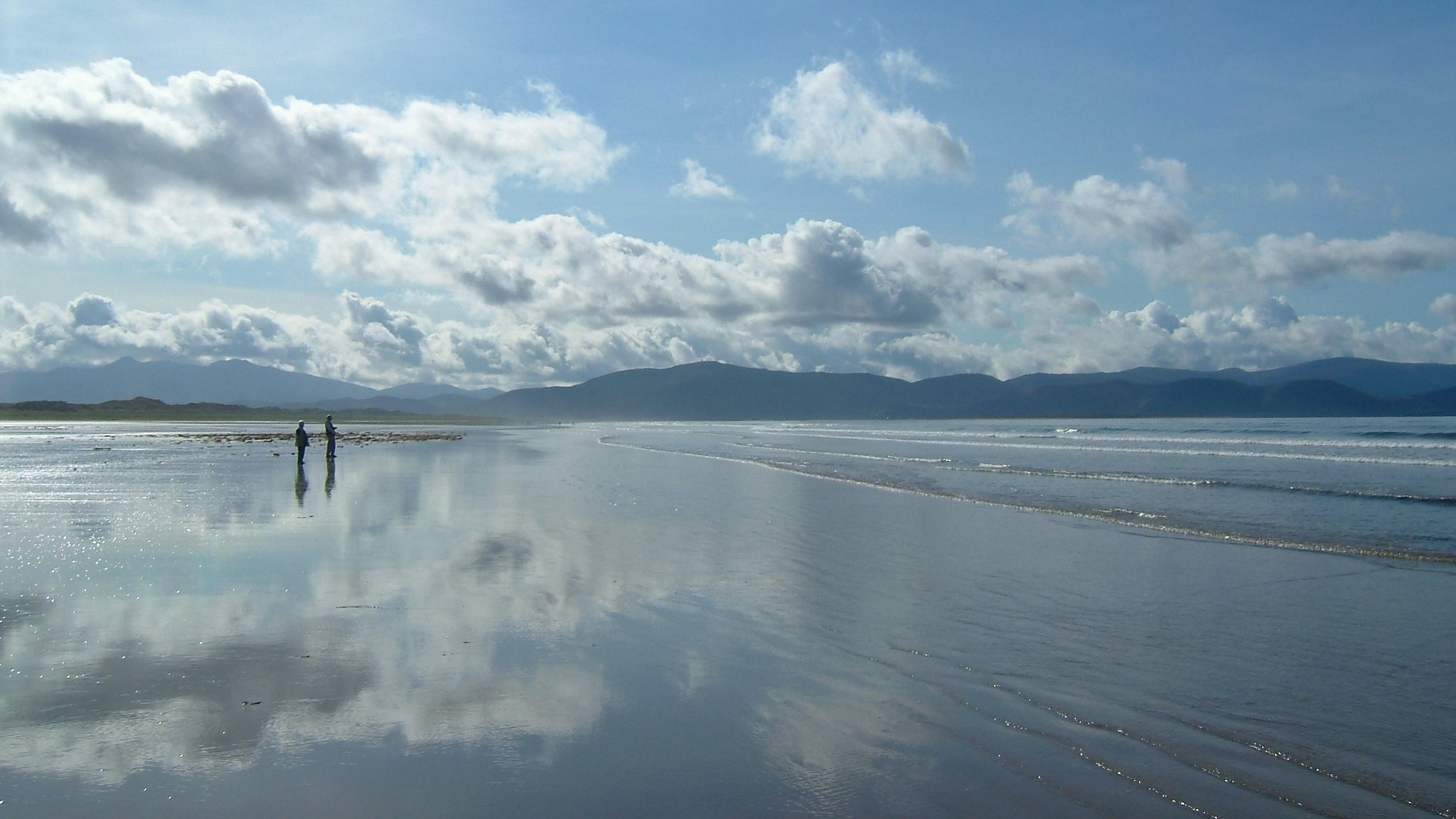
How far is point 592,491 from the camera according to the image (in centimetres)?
2186

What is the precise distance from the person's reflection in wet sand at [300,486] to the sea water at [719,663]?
143 centimetres

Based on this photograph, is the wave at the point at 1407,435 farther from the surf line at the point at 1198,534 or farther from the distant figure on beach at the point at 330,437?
the distant figure on beach at the point at 330,437


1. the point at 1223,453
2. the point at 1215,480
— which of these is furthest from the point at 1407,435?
the point at 1215,480

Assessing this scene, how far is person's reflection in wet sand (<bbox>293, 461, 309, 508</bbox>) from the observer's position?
1871 centimetres

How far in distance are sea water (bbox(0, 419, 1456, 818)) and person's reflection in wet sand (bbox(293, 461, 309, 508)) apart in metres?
1.43

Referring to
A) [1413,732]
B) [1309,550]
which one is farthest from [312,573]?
[1309,550]

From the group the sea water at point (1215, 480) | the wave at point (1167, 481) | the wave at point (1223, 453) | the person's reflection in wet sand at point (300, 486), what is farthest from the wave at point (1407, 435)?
the person's reflection in wet sand at point (300, 486)

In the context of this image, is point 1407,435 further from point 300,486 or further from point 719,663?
point 719,663

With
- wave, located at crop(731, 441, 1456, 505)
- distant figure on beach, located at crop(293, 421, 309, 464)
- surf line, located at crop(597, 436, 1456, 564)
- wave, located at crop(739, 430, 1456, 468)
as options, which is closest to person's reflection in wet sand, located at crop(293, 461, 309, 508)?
distant figure on beach, located at crop(293, 421, 309, 464)

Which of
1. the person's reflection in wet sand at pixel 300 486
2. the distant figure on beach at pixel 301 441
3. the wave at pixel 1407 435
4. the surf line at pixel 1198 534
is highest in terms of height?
the distant figure on beach at pixel 301 441

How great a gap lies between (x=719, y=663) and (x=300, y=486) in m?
17.7

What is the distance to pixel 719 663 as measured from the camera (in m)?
7.20

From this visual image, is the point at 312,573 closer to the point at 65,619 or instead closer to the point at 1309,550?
the point at 65,619

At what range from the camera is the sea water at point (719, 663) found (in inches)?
187
